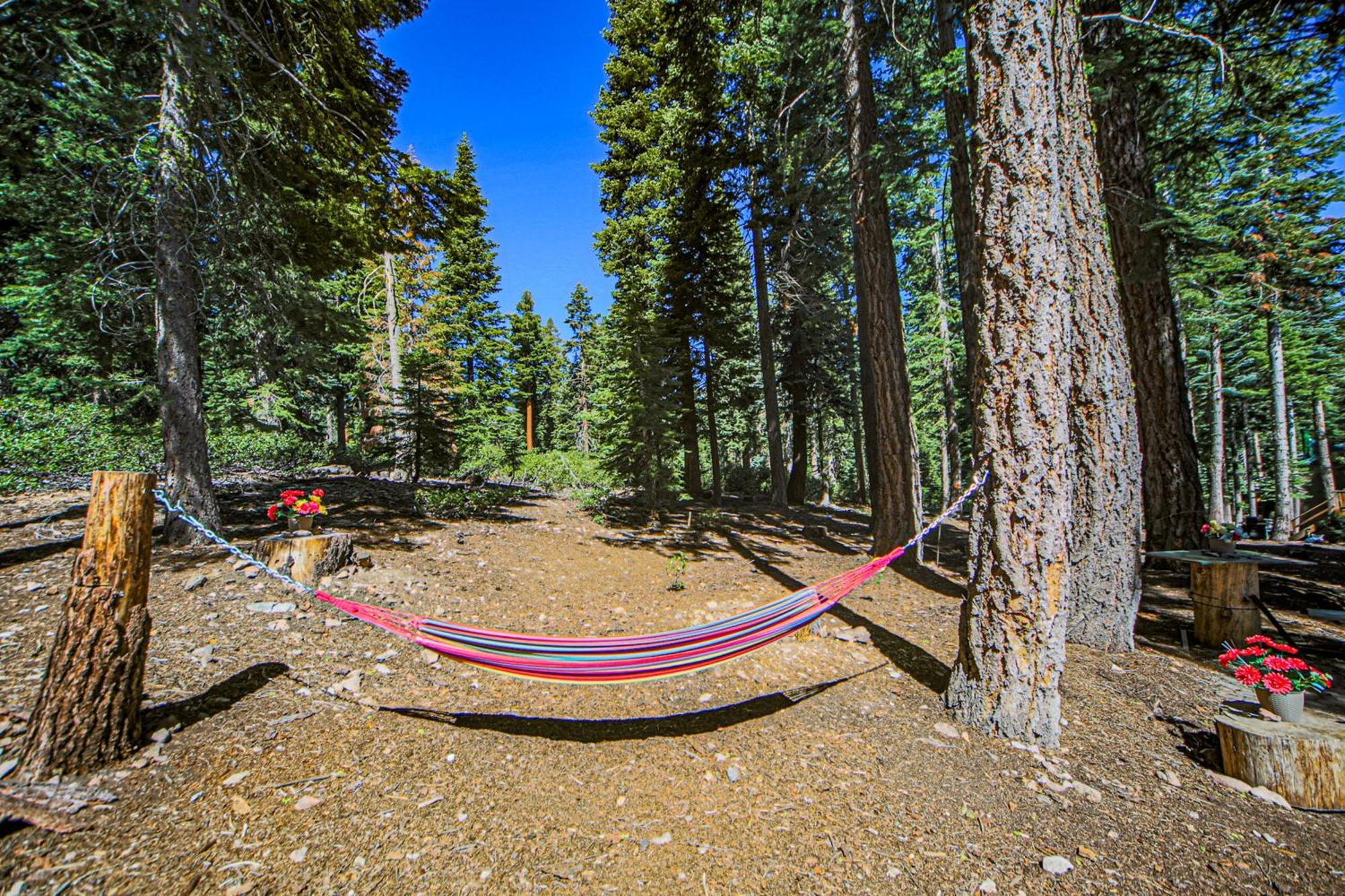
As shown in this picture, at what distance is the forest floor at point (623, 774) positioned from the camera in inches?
75.7

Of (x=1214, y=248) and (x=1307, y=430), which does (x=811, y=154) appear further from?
(x=1307, y=430)

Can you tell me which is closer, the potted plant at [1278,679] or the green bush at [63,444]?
the potted plant at [1278,679]

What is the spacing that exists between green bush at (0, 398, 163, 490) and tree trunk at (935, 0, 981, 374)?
12324 millimetres

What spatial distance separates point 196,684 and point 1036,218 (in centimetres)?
548

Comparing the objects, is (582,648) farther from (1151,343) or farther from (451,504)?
(1151,343)

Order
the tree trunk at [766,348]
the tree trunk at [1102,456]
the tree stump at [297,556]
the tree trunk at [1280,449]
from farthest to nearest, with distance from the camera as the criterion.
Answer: the tree trunk at [766,348] → the tree trunk at [1280,449] → the tree stump at [297,556] → the tree trunk at [1102,456]

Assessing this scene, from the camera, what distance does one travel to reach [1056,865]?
200cm

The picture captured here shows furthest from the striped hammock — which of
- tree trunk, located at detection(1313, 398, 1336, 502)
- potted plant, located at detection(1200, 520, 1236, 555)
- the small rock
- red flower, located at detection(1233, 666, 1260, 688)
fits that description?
tree trunk, located at detection(1313, 398, 1336, 502)

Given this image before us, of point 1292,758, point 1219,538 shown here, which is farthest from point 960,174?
point 1292,758

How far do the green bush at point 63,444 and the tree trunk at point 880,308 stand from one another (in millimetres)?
11277

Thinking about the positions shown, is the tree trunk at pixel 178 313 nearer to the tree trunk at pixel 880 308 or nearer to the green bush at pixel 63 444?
the green bush at pixel 63 444

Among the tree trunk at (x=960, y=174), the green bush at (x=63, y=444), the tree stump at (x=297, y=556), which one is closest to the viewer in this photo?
the tree stump at (x=297, y=556)

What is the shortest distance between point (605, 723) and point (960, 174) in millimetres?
6823

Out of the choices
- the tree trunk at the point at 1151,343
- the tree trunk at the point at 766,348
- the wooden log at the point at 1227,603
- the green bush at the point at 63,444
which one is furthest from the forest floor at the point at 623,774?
the tree trunk at the point at 766,348
